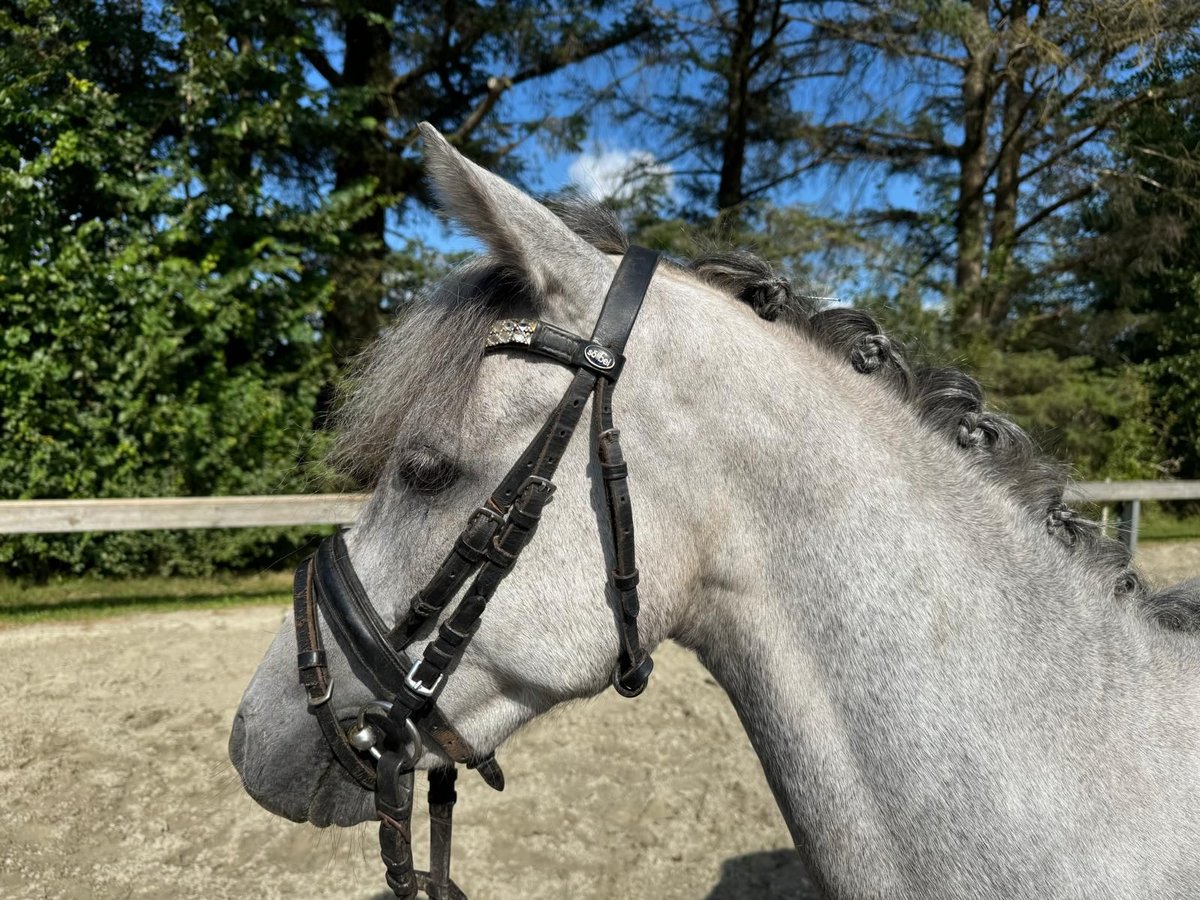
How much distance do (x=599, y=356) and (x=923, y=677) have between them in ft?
2.70

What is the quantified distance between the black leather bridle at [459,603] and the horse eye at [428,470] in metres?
0.11

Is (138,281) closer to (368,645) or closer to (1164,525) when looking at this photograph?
(368,645)

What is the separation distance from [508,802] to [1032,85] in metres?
11.0

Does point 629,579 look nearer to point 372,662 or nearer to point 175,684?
point 372,662

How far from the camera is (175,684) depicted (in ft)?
17.1

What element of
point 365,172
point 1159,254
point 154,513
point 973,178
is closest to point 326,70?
point 365,172

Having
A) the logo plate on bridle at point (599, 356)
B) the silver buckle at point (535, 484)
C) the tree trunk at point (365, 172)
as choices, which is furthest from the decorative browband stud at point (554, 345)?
the tree trunk at point (365, 172)

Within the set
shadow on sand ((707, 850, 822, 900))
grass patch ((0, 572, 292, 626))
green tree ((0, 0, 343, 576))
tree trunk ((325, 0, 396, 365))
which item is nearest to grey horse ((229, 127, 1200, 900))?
shadow on sand ((707, 850, 822, 900))

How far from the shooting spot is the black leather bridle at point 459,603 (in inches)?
52.1

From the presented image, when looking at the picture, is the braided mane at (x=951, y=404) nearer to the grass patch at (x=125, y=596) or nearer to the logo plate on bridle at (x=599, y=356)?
the logo plate on bridle at (x=599, y=356)

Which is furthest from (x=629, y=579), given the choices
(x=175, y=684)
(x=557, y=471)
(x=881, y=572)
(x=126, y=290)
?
(x=126, y=290)

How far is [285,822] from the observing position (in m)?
3.73

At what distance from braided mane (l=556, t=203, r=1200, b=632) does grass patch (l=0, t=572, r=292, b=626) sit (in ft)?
22.0

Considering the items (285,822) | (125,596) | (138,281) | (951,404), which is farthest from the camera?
(138,281)
